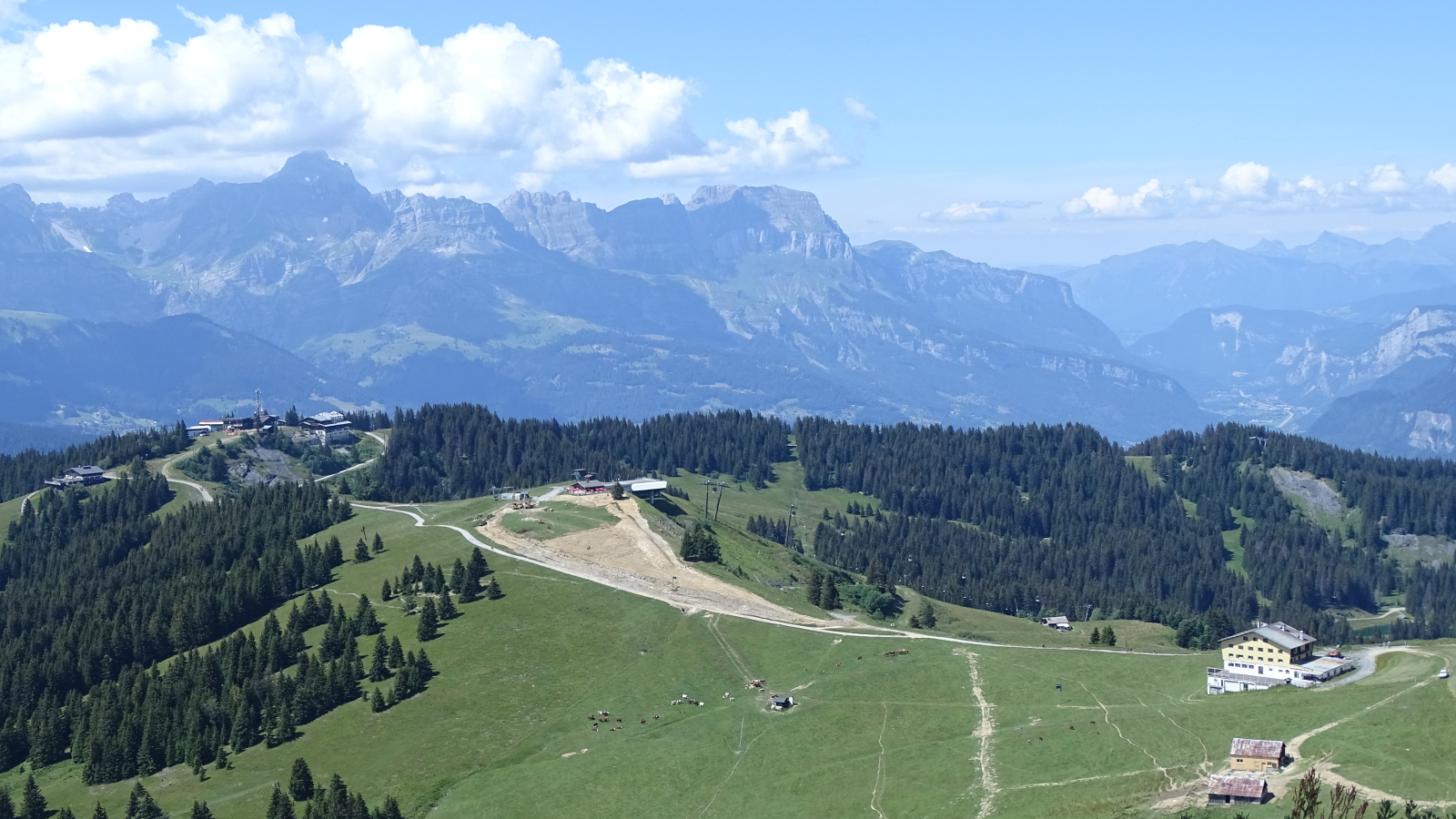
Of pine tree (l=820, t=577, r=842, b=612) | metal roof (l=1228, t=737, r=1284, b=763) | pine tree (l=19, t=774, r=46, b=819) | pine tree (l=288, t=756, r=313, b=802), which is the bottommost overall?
pine tree (l=19, t=774, r=46, b=819)

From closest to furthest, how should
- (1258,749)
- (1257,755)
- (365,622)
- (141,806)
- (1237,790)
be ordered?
1. (1237,790)
2. (1257,755)
3. (1258,749)
4. (141,806)
5. (365,622)

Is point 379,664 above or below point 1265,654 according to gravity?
below

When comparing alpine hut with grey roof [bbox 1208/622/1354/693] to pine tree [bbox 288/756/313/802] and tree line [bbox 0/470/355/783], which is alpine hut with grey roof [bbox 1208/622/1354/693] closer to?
pine tree [bbox 288/756/313/802]

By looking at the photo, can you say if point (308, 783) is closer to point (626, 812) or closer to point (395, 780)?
point (395, 780)

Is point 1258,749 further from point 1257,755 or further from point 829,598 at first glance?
point 829,598

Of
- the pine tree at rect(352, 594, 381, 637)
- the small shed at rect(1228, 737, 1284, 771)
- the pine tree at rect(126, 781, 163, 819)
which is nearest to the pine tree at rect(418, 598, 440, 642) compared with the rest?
the pine tree at rect(352, 594, 381, 637)

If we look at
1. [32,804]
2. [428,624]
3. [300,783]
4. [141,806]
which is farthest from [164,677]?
[300,783]
